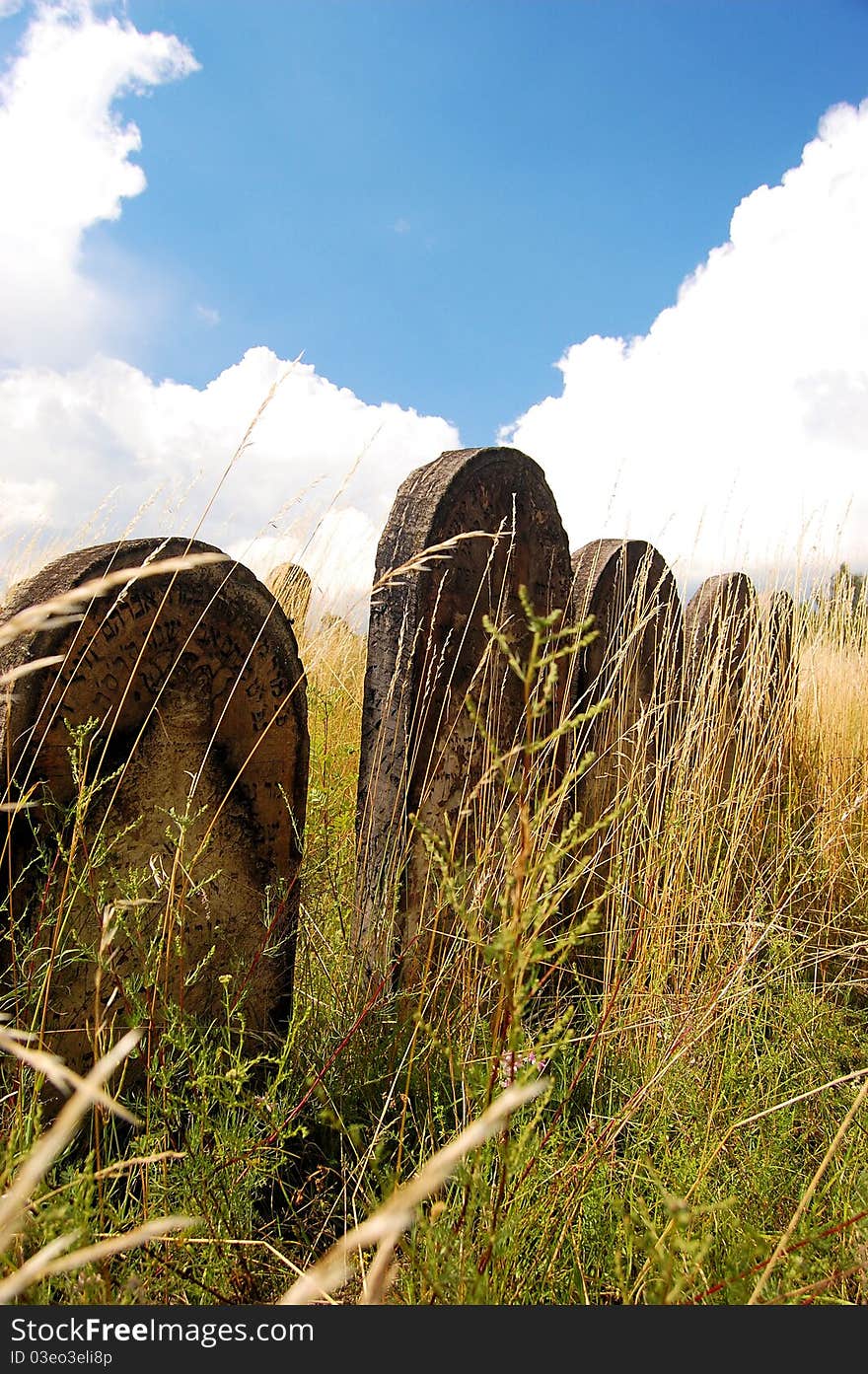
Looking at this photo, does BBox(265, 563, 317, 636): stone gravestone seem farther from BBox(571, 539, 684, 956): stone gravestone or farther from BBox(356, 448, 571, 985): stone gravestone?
BBox(356, 448, 571, 985): stone gravestone

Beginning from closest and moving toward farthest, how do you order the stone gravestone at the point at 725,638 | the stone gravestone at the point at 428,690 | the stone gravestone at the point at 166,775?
the stone gravestone at the point at 166,775 < the stone gravestone at the point at 428,690 < the stone gravestone at the point at 725,638

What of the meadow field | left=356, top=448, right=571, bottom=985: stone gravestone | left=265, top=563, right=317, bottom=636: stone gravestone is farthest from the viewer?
left=265, top=563, right=317, bottom=636: stone gravestone

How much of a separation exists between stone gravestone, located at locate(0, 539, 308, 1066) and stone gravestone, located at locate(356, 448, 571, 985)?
0.26 metres

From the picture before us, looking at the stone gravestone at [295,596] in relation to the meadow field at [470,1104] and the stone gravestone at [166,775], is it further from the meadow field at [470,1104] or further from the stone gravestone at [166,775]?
the stone gravestone at [166,775]

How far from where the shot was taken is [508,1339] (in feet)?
3.51

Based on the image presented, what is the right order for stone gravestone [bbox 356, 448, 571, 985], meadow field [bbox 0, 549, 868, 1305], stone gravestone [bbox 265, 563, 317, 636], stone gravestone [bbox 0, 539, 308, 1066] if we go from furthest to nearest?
stone gravestone [bbox 265, 563, 317, 636], stone gravestone [bbox 356, 448, 571, 985], stone gravestone [bbox 0, 539, 308, 1066], meadow field [bbox 0, 549, 868, 1305]

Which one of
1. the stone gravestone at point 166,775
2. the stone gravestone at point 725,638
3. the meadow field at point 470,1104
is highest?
the stone gravestone at point 725,638

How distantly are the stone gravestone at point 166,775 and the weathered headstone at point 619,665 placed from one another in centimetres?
136

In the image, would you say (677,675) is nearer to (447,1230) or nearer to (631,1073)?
(631,1073)

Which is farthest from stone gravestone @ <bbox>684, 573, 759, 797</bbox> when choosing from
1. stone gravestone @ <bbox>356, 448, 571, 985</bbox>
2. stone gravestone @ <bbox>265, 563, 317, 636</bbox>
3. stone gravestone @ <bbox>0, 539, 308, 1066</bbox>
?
stone gravestone @ <bbox>265, 563, 317, 636</bbox>

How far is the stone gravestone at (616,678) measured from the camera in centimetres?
325

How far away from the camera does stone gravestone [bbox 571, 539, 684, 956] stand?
10.7ft

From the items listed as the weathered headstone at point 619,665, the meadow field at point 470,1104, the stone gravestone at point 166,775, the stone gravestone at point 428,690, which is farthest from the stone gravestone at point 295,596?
the stone gravestone at point 166,775

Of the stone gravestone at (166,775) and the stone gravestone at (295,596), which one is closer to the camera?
the stone gravestone at (166,775)
